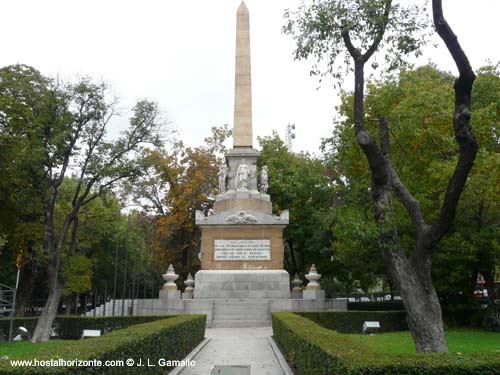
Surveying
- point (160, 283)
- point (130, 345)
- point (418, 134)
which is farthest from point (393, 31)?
point (160, 283)

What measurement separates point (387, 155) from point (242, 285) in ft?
43.4

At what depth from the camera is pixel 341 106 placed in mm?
23844

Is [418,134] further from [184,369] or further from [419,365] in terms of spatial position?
[419,365]

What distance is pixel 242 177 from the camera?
2366 centimetres

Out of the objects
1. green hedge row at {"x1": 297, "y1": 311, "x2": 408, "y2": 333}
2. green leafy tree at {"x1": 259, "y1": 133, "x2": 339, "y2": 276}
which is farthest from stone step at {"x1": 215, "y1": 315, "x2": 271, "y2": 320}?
green leafy tree at {"x1": 259, "y1": 133, "x2": 339, "y2": 276}

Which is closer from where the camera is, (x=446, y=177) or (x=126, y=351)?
(x=126, y=351)

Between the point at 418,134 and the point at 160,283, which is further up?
the point at 418,134

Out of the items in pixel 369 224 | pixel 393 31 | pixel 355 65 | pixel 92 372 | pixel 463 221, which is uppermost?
pixel 393 31

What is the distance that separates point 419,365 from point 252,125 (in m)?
20.1

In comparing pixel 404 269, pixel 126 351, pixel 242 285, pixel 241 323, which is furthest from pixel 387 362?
pixel 242 285

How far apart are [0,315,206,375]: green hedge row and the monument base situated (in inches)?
368

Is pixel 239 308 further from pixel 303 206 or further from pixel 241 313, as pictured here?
pixel 303 206

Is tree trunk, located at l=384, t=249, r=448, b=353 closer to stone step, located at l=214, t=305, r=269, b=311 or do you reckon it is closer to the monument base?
stone step, located at l=214, t=305, r=269, b=311

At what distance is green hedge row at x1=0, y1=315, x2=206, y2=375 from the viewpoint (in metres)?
5.13
